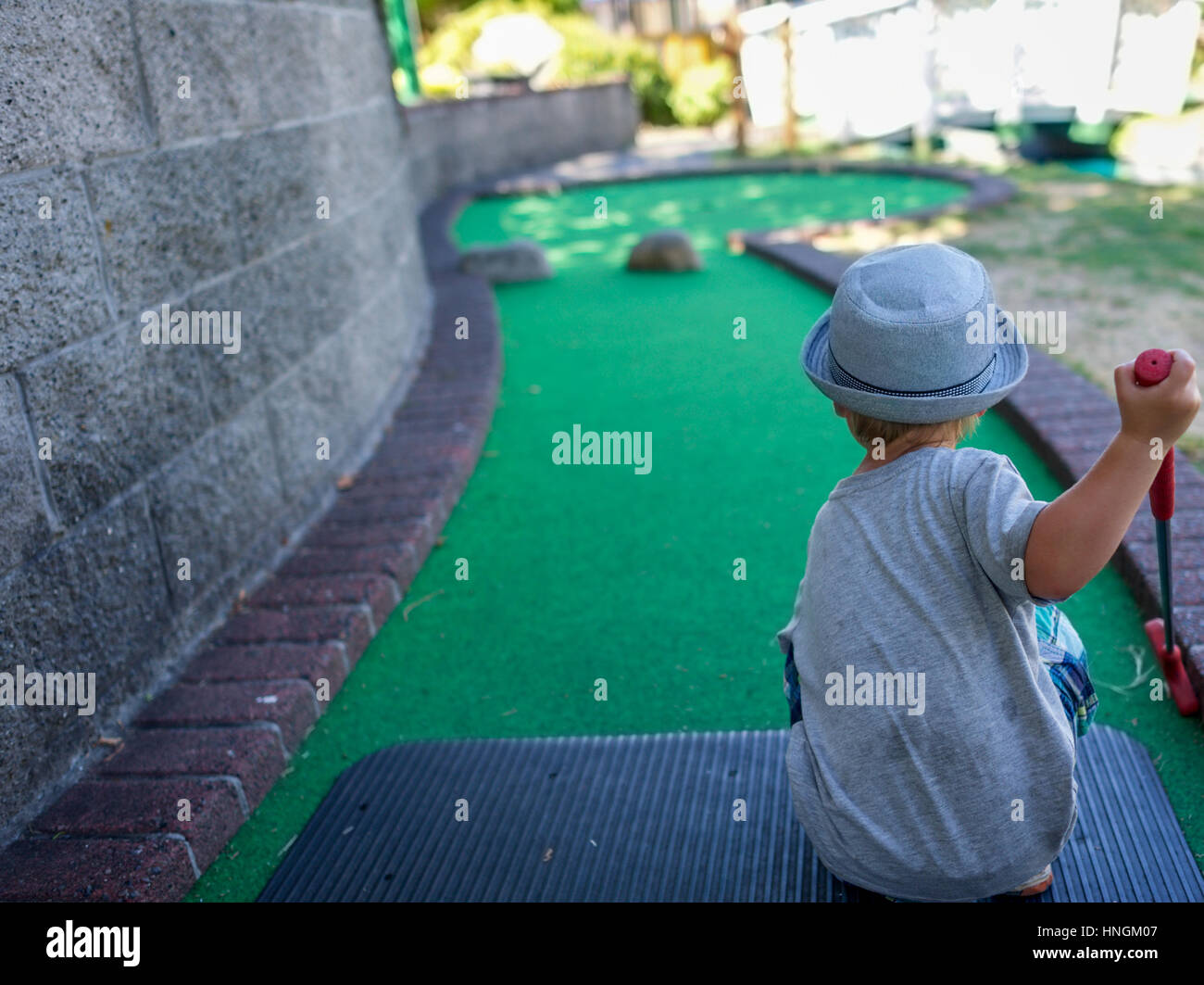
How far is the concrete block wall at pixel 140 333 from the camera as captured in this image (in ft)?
7.93

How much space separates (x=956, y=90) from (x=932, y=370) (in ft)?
58.7

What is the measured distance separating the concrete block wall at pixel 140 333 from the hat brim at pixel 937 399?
5.59 ft

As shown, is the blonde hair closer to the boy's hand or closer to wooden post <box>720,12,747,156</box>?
the boy's hand

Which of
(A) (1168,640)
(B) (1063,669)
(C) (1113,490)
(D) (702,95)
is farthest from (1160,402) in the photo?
(D) (702,95)

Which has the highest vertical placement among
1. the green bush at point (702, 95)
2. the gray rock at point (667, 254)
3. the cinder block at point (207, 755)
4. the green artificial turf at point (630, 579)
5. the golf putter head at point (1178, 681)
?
the cinder block at point (207, 755)

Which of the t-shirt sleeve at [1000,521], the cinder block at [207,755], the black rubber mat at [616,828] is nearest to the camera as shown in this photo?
the t-shirt sleeve at [1000,521]

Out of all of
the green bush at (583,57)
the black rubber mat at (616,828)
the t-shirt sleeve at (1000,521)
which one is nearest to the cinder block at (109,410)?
the black rubber mat at (616,828)

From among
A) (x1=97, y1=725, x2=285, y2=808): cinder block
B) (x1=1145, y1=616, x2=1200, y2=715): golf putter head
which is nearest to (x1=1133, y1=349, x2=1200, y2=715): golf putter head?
(x1=1145, y1=616, x2=1200, y2=715): golf putter head

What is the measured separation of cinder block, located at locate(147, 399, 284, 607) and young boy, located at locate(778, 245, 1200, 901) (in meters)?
1.80

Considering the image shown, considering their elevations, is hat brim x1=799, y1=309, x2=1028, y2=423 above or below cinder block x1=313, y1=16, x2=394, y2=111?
below

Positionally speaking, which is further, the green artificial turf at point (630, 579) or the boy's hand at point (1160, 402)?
the green artificial turf at point (630, 579)

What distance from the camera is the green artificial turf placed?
9.40ft

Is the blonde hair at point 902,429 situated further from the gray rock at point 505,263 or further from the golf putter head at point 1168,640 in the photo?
the gray rock at point 505,263
